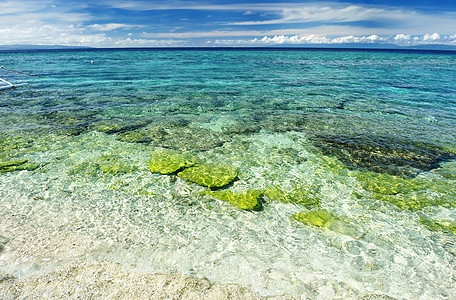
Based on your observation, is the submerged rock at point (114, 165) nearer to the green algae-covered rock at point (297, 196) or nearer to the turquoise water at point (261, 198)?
the turquoise water at point (261, 198)

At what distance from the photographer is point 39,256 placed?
510 centimetres

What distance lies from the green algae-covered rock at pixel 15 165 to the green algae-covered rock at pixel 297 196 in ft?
27.8

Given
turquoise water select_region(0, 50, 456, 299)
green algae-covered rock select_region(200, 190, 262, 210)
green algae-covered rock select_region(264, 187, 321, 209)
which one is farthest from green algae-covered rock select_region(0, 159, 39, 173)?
green algae-covered rock select_region(264, 187, 321, 209)

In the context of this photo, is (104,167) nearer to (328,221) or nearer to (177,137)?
(177,137)

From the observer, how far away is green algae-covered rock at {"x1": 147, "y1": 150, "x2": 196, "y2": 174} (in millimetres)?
9081

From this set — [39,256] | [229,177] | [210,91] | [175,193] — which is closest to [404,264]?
[229,177]

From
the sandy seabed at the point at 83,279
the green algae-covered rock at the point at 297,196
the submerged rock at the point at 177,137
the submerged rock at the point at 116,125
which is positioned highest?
the submerged rock at the point at 116,125

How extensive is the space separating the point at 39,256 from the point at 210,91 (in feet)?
69.4

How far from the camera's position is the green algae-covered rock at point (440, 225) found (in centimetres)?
640

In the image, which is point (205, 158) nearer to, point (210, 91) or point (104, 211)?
point (104, 211)

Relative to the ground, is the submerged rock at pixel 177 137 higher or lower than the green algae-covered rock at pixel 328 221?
higher

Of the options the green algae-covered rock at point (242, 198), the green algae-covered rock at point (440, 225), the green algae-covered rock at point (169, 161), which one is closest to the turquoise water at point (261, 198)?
the green algae-covered rock at point (440, 225)

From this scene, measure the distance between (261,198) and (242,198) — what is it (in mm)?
596

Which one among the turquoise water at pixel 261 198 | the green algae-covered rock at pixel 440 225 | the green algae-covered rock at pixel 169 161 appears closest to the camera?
the turquoise water at pixel 261 198
